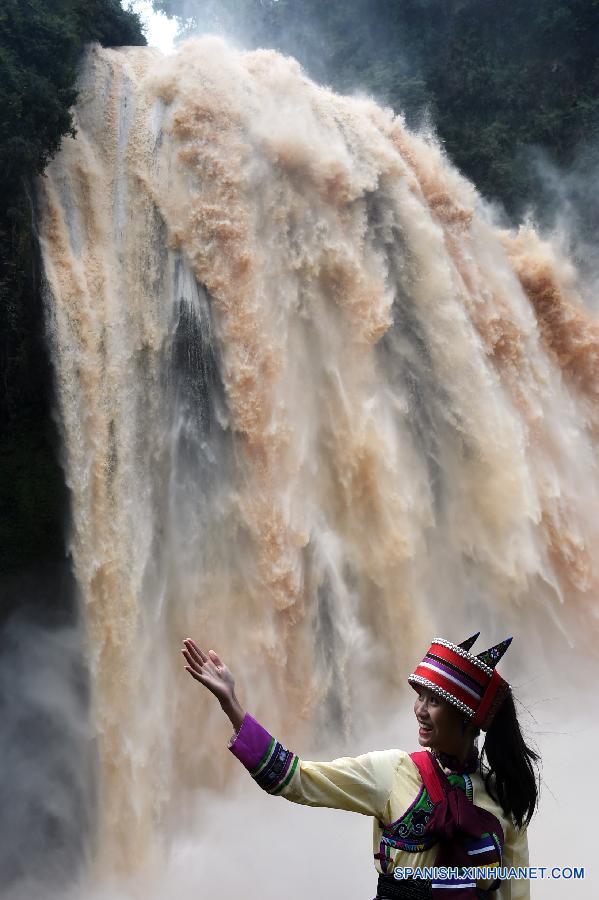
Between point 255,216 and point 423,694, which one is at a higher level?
point 255,216

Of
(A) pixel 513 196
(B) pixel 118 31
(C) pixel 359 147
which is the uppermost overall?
(A) pixel 513 196

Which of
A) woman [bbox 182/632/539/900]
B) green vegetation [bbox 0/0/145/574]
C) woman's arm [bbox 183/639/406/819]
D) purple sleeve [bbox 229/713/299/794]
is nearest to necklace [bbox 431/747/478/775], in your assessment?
woman [bbox 182/632/539/900]

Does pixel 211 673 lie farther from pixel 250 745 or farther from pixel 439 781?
pixel 439 781

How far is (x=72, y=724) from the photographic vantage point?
7.46 m

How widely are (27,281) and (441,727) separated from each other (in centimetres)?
587

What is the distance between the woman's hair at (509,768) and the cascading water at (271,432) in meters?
4.76

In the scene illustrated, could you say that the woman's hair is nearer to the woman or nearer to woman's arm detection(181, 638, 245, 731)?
the woman

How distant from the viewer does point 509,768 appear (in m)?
1.90

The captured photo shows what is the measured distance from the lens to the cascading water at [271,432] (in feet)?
21.9

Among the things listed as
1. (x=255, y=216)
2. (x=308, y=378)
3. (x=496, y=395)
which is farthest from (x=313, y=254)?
(x=496, y=395)

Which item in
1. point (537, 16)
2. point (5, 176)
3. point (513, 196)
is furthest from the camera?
point (537, 16)

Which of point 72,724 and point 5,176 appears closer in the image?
point 5,176

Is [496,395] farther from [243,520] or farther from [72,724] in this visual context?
[72,724]

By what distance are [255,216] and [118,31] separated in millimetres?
3303
